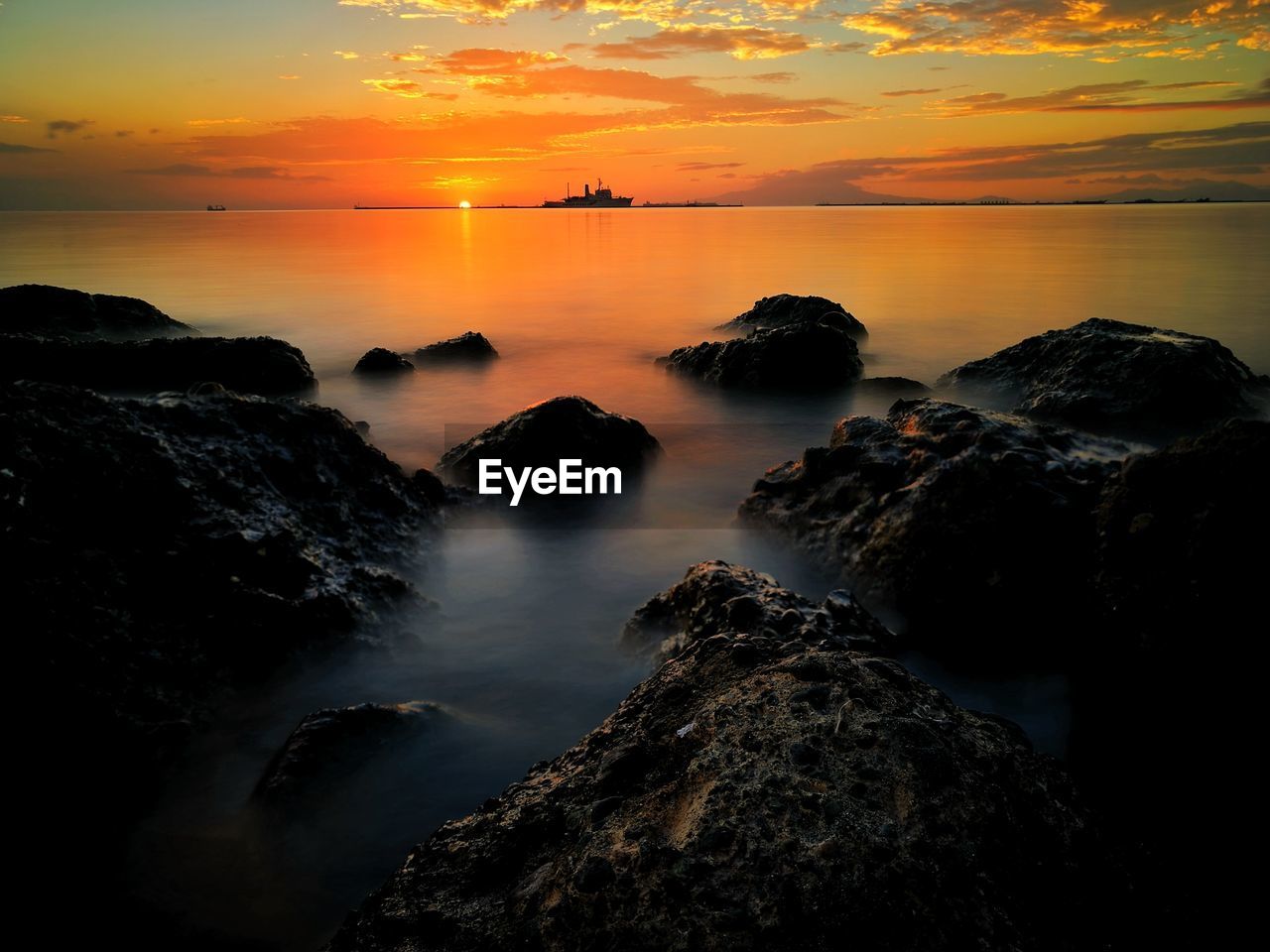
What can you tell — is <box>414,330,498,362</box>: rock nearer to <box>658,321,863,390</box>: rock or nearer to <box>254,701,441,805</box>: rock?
<box>658,321,863,390</box>: rock

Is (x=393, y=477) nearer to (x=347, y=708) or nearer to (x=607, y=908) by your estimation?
(x=347, y=708)

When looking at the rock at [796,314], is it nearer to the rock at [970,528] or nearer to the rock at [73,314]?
the rock at [970,528]

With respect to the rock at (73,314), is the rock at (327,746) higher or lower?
lower

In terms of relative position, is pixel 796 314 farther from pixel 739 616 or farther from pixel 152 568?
pixel 152 568

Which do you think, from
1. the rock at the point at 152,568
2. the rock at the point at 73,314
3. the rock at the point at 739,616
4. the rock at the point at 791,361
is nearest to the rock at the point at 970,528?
the rock at the point at 739,616

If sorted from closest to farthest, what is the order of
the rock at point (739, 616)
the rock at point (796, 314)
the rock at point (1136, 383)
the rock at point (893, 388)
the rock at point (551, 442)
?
1. the rock at point (739, 616)
2. the rock at point (551, 442)
3. the rock at point (1136, 383)
4. the rock at point (893, 388)
5. the rock at point (796, 314)

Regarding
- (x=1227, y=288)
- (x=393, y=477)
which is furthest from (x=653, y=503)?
(x=1227, y=288)

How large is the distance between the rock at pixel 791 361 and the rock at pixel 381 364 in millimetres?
4998

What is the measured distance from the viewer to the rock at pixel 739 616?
3219 millimetres

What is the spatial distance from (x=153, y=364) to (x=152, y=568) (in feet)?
24.6

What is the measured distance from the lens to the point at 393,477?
548 cm

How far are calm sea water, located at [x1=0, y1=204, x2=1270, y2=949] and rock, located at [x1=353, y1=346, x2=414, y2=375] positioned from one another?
45 centimetres

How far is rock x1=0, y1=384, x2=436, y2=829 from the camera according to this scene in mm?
2877

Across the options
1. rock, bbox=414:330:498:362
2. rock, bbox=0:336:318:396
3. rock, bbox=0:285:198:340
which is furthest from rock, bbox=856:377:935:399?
rock, bbox=0:285:198:340
